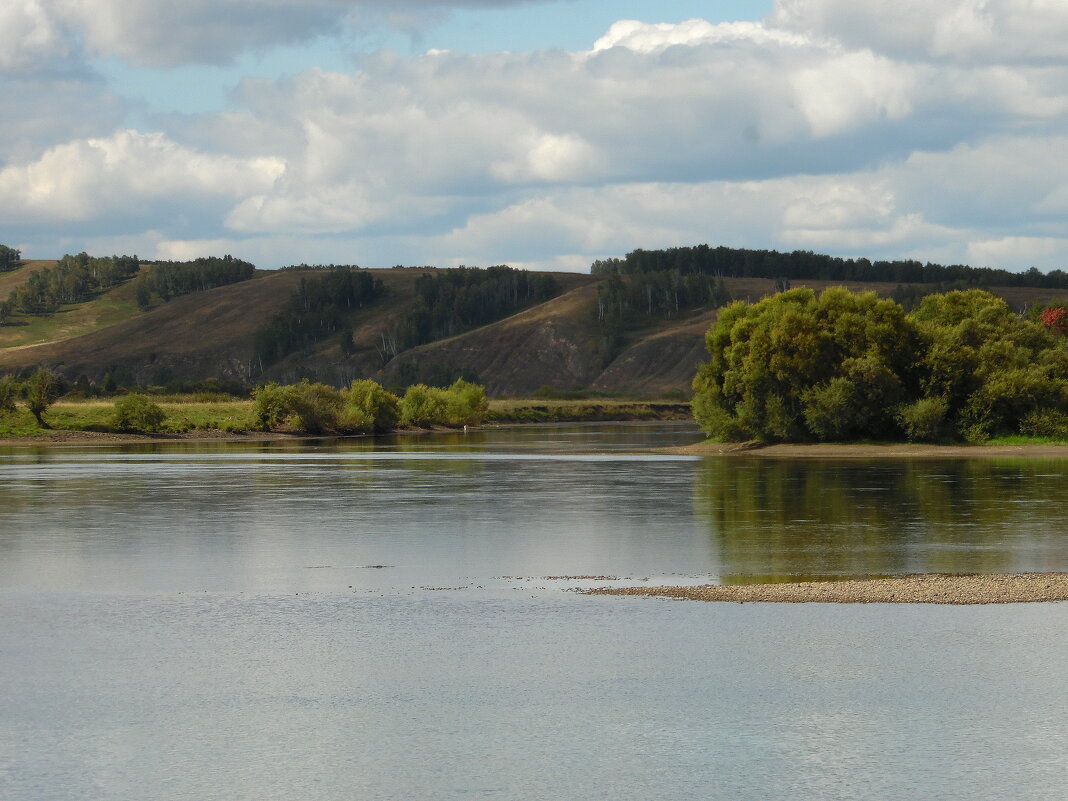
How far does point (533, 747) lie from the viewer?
41.2 ft

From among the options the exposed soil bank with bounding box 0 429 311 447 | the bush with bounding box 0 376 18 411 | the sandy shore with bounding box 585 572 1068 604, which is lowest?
the exposed soil bank with bounding box 0 429 311 447

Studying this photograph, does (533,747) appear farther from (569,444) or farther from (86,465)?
(569,444)

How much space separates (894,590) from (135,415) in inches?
3659

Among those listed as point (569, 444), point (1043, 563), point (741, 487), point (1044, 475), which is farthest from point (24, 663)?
point (569, 444)

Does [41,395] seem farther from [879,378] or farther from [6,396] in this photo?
[879,378]

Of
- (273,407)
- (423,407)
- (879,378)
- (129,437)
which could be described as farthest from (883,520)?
(423,407)

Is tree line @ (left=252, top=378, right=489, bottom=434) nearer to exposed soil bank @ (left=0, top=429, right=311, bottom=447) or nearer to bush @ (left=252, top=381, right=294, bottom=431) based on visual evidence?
bush @ (left=252, top=381, right=294, bottom=431)

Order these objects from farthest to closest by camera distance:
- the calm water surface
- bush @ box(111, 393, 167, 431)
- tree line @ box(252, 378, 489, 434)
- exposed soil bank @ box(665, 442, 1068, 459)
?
tree line @ box(252, 378, 489, 434)
bush @ box(111, 393, 167, 431)
exposed soil bank @ box(665, 442, 1068, 459)
the calm water surface

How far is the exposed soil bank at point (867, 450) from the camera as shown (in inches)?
2709

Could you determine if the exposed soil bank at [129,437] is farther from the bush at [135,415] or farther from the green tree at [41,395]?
the green tree at [41,395]

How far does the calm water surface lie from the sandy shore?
0.77m

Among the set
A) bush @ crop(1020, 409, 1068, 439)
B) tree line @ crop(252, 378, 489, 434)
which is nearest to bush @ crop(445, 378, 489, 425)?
tree line @ crop(252, 378, 489, 434)

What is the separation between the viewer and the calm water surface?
11812 mm

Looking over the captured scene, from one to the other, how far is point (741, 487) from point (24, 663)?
33.4m
